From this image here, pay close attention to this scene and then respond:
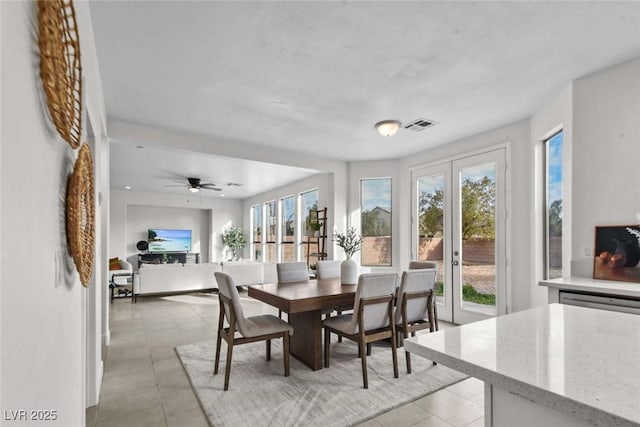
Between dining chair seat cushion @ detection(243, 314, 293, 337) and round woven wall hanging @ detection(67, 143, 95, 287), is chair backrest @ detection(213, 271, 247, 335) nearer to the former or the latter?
dining chair seat cushion @ detection(243, 314, 293, 337)

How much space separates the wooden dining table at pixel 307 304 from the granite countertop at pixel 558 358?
5.90 ft

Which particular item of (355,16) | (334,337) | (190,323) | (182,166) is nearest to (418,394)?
(334,337)

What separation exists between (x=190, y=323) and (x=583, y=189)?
16.1 feet

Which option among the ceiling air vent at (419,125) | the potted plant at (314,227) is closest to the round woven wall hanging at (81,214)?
the ceiling air vent at (419,125)

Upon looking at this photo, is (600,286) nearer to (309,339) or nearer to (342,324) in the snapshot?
(342,324)

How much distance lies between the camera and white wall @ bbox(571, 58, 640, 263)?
262 cm

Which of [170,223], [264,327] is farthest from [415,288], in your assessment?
[170,223]

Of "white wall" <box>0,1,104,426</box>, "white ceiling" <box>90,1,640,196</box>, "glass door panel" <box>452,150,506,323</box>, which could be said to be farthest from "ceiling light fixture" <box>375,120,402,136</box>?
"white wall" <box>0,1,104,426</box>

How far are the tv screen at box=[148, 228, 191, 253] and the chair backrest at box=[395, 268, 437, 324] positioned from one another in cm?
948

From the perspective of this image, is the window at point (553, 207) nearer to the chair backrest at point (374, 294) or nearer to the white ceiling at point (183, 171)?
the chair backrest at point (374, 294)

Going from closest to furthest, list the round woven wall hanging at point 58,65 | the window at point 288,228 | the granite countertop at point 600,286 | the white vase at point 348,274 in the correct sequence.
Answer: the round woven wall hanging at point 58,65, the granite countertop at point 600,286, the white vase at point 348,274, the window at point 288,228

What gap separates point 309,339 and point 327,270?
1.28 metres

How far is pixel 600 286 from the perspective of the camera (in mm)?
2365

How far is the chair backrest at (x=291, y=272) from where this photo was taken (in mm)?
3924
